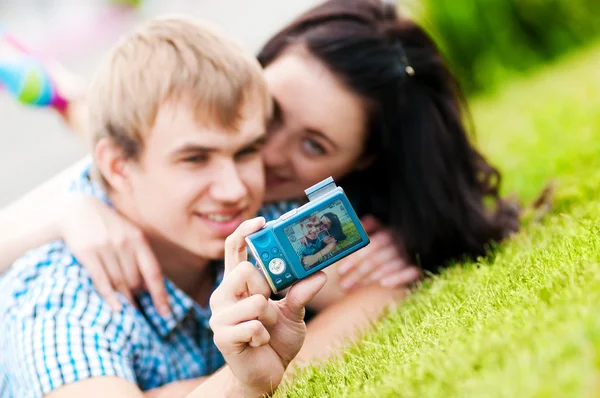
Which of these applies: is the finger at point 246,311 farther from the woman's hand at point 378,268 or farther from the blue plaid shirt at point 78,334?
the woman's hand at point 378,268

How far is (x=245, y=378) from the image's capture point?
1624mm

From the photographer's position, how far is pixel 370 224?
2.94 metres

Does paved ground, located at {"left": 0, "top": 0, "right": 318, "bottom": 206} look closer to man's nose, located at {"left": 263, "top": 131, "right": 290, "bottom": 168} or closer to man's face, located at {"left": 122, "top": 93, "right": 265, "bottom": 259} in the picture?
man's nose, located at {"left": 263, "top": 131, "right": 290, "bottom": 168}

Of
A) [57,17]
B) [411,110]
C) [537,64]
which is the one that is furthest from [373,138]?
[57,17]

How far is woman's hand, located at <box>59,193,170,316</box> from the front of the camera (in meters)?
2.21

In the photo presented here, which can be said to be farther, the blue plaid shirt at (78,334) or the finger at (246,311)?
the blue plaid shirt at (78,334)

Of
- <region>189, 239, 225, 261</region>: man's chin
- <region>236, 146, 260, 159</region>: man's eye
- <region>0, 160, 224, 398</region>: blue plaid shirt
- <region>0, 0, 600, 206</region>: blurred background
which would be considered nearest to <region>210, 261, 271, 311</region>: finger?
<region>0, 160, 224, 398</region>: blue plaid shirt

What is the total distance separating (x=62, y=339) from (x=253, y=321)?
27.6 inches

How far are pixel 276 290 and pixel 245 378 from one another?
217 millimetres

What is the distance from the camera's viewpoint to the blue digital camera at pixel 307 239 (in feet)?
5.30

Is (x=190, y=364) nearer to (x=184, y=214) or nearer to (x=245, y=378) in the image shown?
(x=184, y=214)

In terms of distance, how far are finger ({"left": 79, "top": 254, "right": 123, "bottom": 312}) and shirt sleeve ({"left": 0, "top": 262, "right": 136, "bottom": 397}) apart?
2 cm

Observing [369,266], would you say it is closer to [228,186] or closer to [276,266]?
[228,186]

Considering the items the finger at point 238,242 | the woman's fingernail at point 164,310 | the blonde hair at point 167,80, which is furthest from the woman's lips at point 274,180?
the finger at point 238,242
